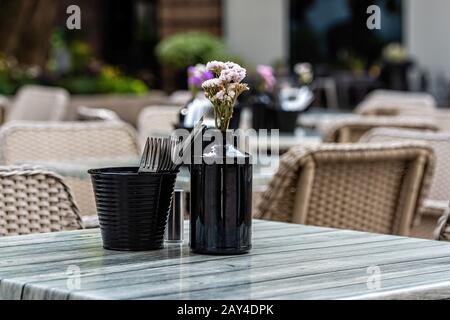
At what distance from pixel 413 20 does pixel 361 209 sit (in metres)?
11.9

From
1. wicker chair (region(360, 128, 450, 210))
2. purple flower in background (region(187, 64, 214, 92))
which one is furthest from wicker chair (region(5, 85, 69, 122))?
wicker chair (region(360, 128, 450, 210))

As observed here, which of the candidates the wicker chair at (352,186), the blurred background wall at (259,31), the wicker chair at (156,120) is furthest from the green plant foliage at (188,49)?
the wicker chair at (352,186)

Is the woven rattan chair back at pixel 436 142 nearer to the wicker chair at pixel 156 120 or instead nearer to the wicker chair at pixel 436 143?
the wicker chair at pixel 436 143

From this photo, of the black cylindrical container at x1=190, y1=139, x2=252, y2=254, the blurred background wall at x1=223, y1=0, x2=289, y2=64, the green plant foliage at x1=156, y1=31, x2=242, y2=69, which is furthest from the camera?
the blurred background wall at x1=223, y1=0, x2=289, y2=64

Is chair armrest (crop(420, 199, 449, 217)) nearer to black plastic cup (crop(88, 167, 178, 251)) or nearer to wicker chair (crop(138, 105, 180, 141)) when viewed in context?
wicker chair (crop(138, 105, 180, 141))

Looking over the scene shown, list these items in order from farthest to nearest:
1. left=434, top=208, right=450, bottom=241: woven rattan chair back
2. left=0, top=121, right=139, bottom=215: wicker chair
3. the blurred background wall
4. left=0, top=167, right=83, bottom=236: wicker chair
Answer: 1. the blurred background wall
2. left=0, top=121, right=139, bottom=215: wicker chair
3. left=0, top=167, right=83, bottom=236: wicker chair
4. left=434, top=208, right=450, bottom=241: woven rattan chair back

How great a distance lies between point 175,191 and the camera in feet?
7.27

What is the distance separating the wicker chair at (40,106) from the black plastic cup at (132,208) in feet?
16.1

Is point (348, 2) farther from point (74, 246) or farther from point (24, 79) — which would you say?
point (74, 246)

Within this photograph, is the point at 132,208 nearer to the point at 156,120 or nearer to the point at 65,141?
the point at 65,141

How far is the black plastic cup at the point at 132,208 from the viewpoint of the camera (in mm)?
2059

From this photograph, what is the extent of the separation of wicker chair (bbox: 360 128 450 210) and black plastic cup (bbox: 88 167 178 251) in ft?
6.44

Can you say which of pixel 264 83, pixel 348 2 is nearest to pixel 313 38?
pixel 348 2

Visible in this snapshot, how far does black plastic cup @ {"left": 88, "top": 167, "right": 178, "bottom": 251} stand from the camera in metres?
2.06
